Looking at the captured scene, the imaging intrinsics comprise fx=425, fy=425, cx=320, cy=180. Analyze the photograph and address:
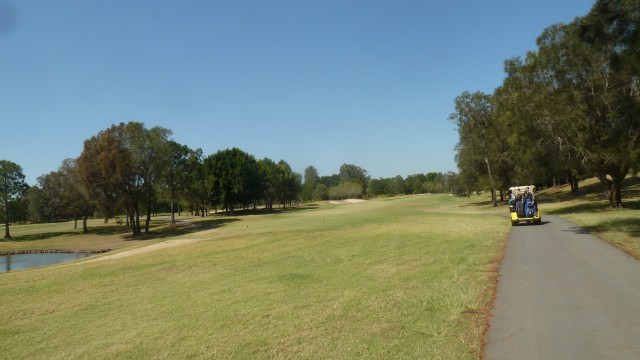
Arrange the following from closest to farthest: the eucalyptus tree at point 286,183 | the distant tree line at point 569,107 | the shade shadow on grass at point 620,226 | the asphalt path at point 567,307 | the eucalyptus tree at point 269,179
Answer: the asphalt path at point 567,307
the shade shadow on grass at point 620,226
the distant tree line at point 569,107
the eucalyptus tree at point 269,179
the eucalyptus tree at point 286,183

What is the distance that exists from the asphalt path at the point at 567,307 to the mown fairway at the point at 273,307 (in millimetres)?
445

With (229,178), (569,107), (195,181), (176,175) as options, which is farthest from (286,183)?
(569,107)

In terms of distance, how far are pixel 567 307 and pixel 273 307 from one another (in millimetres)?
5875

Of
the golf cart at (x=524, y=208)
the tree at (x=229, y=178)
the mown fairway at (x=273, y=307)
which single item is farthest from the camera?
the tree at (x=229, y=178)

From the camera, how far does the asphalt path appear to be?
19.1 ft

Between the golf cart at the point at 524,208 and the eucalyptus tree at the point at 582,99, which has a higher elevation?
the eucalyptus tree at the point at 582,99

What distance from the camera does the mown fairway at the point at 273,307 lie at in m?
6.80

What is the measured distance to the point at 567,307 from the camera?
7727 millimetres

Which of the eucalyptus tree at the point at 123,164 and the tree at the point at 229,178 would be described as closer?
the eucalyptus tree at the point at 123,164

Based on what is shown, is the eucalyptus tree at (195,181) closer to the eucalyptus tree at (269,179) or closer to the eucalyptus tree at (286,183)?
the eucalyptus tree at (269,179)

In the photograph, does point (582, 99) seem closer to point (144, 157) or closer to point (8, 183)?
point (144, 157)

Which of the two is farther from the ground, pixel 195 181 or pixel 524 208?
pixel 195 181

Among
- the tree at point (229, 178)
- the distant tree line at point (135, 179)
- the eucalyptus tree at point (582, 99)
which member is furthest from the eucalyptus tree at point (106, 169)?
the eucalyptus tree at point (582, 99)

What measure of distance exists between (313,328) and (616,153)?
2970 cm
